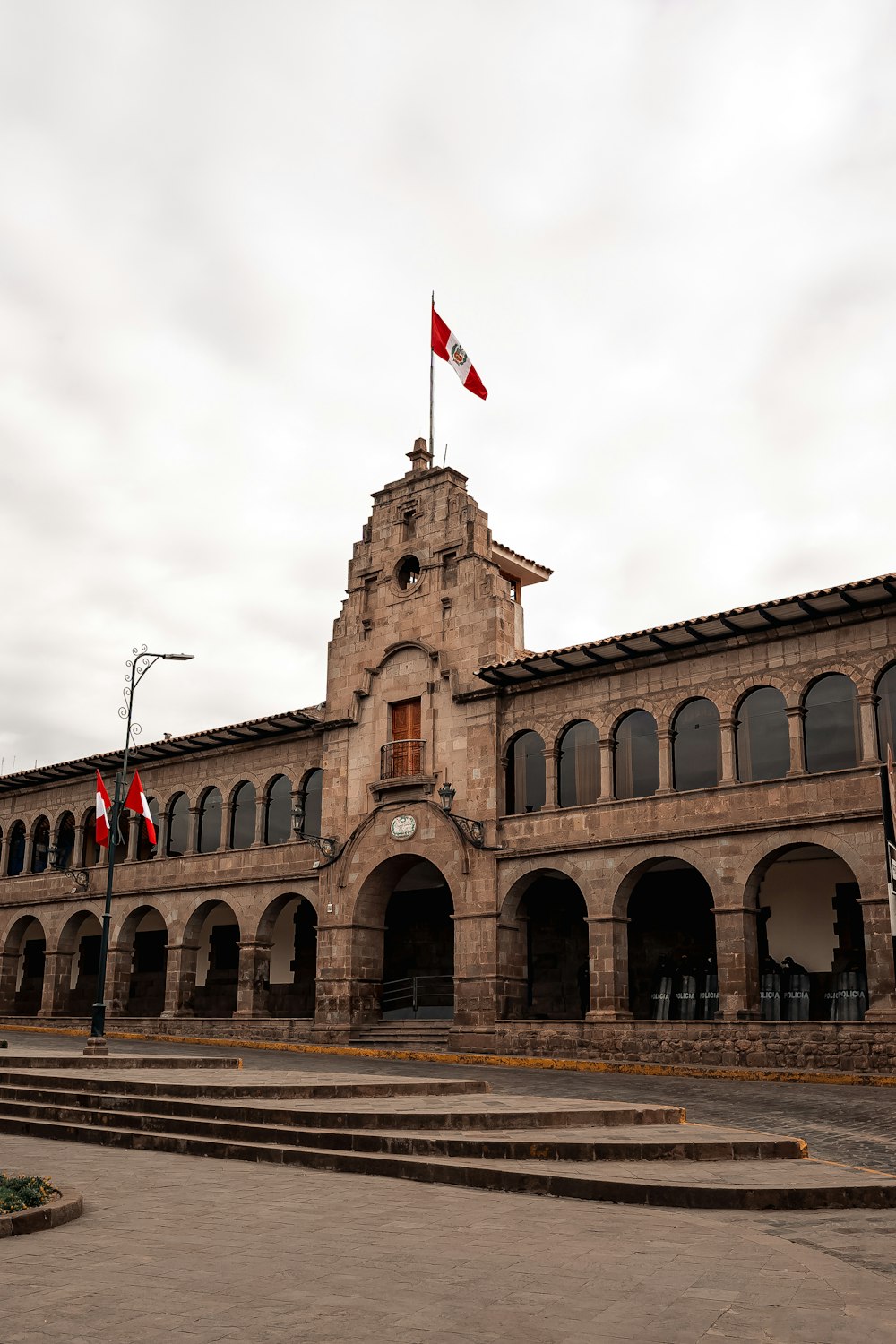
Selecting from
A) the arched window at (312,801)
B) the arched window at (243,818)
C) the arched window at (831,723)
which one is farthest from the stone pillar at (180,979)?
the arched window at (831,723)

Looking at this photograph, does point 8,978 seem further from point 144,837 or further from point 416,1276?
point 416,1276

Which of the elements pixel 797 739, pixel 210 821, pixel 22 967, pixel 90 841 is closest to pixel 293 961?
pixel 210 821

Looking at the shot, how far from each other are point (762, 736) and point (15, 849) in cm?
2899

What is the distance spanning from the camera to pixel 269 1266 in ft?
24.9

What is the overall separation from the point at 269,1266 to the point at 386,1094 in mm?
9340

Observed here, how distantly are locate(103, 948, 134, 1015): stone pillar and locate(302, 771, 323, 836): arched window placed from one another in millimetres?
8168

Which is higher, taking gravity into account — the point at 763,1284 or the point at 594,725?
the point at 594,725

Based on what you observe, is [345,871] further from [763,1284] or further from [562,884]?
[763,1284]

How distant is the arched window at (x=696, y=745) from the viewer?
84.9ft

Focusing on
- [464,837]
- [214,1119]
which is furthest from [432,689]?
[214,1119]

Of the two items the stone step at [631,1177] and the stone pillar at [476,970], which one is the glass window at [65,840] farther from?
the stone step at [631,1177]

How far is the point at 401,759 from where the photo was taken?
3067 cm

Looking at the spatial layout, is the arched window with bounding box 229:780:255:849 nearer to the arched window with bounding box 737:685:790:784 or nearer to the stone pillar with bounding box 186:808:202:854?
the stone pillar with bounding box 186:808:202:854

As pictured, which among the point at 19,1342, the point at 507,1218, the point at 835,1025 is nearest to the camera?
the point at 19,1342
